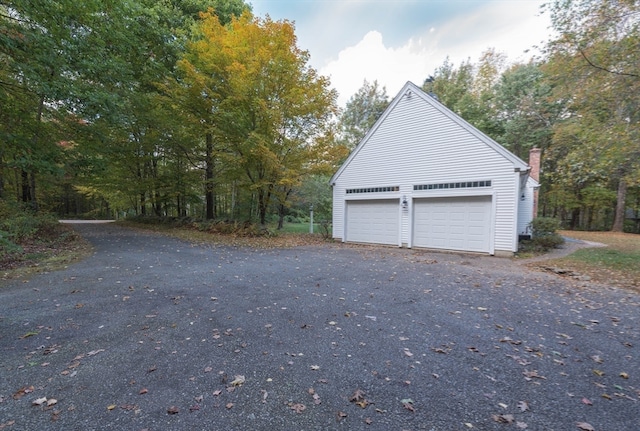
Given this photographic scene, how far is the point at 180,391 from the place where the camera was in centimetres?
231

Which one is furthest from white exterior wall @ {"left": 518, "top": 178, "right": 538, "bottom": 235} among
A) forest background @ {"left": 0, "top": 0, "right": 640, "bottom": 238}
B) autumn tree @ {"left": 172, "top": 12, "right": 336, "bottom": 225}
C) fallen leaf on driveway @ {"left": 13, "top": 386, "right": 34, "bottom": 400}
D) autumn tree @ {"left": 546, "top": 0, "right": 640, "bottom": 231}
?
fallen leaf on driveway @ {"left": 13, "top": 386, "right": 34, "bottom": 400}

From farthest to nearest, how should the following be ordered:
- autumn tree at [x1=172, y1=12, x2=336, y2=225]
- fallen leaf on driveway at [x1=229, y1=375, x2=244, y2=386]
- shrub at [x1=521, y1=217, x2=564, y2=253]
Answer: autumn tree at [x1=172, y1=12, x2=336, y2=225]
shrub at [x1=521, y1=217, x2=564, y2=253]
fallen leaf on driveway at [x1=229, y1=375, x2=244, y2=386]

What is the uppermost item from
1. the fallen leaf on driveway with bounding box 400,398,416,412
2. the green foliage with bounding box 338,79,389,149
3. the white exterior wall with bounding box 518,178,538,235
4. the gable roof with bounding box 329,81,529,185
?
the green foliage with bounding box 338,79,389,149

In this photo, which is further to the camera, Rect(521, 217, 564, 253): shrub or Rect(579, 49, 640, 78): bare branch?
Rect(521, 217, 564, 253): shrub

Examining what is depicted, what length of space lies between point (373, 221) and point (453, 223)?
10.4 feet

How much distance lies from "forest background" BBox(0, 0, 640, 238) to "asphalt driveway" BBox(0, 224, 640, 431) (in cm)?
420

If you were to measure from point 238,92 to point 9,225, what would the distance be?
27.8ft

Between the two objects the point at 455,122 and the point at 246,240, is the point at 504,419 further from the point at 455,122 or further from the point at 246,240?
the point at 246,240

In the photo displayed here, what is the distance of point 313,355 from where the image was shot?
2.90 meters

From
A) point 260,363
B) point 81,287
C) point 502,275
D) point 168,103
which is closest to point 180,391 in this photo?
point 260,363

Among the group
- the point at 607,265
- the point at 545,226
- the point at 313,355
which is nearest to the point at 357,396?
the point at 313,355

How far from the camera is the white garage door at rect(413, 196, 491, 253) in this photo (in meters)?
9.31

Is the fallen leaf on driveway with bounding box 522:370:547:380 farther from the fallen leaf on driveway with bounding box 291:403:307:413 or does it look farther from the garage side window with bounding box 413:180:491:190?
the garage side window with bounding box 413:180:491:190

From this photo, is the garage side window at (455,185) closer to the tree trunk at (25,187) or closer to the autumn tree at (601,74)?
the autumn tree at (601,74)
